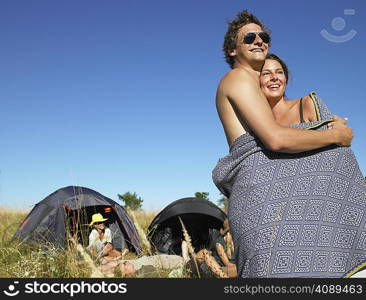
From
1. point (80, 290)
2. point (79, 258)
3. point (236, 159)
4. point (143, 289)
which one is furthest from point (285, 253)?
point (79, 258)

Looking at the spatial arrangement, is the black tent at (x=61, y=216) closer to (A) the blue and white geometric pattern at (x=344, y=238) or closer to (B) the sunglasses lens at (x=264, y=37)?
(B) the sunglasses lens at (x=264, y=37)

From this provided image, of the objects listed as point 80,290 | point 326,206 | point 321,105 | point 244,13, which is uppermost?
point 244,13

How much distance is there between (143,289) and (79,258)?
2114 millimetres

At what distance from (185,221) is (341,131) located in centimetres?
674

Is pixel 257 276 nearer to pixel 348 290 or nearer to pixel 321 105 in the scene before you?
pixel 348 290

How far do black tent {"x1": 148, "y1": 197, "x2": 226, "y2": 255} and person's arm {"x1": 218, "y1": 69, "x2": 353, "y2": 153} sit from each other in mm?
5322

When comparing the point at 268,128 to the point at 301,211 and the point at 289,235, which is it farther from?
the point at 289,235

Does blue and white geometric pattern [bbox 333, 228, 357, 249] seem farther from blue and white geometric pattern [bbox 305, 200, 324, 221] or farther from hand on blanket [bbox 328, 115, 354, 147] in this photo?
hand on blanket [bbox 328, 115, 354, 147]

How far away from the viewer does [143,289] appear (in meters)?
2.65

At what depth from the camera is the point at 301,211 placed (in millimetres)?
2721

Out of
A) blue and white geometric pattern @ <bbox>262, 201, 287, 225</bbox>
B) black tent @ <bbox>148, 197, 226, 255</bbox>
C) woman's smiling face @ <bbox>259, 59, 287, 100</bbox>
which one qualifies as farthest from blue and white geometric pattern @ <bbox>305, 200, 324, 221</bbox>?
black tent @ <bbox>148, 197, 226, 255</bbox>

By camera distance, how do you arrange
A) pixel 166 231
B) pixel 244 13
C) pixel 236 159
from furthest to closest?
pixel 166 231, pixel 244 13, pixel 236 159

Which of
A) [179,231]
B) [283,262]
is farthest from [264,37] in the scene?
[179,231]

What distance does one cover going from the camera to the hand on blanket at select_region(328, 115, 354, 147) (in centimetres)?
280
